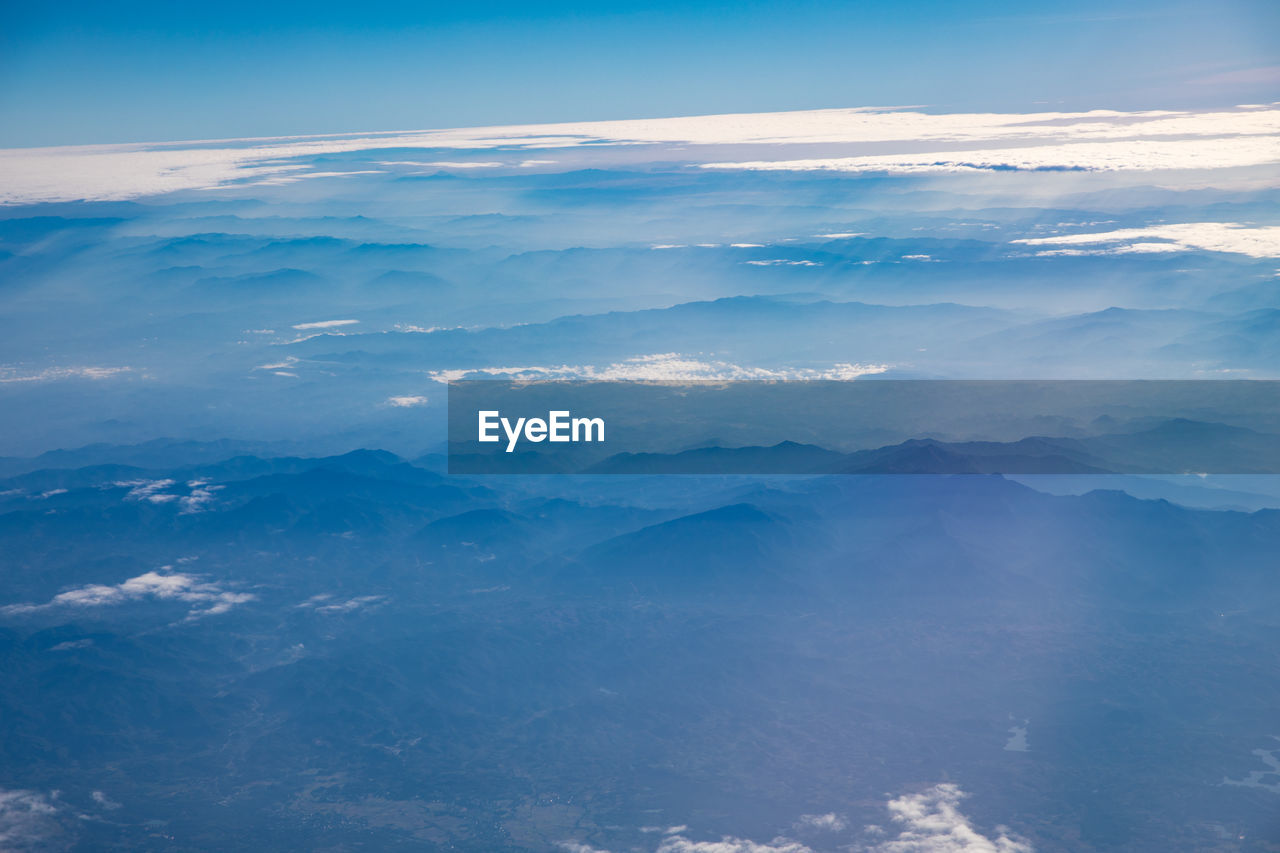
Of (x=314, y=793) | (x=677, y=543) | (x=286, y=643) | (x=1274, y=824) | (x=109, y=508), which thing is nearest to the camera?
(x=1274, y=824)

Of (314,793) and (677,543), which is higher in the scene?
(677,543)

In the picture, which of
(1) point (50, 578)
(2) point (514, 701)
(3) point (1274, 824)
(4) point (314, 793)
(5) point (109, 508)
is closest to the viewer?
(3) point (1274, 824)

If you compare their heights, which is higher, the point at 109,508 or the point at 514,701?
the point at 109,508

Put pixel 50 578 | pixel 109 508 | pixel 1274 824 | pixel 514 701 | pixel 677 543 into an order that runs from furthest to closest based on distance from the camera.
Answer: pixel 109 508, pixel 677 543, pixel 50 578, pixel 514 701, pixel 1274 824

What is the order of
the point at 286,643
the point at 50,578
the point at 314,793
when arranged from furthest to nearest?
the point at 50,578
the point at 286,643
the point at 314,793

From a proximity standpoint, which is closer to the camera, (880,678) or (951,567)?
(880,678)

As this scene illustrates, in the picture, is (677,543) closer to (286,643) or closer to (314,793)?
(286,643)

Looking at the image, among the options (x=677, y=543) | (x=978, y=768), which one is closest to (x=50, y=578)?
(x=677, y=543)

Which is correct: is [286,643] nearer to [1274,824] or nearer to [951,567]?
[951,567]

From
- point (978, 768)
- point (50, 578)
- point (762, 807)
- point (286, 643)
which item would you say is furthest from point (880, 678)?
point (50, 578)
